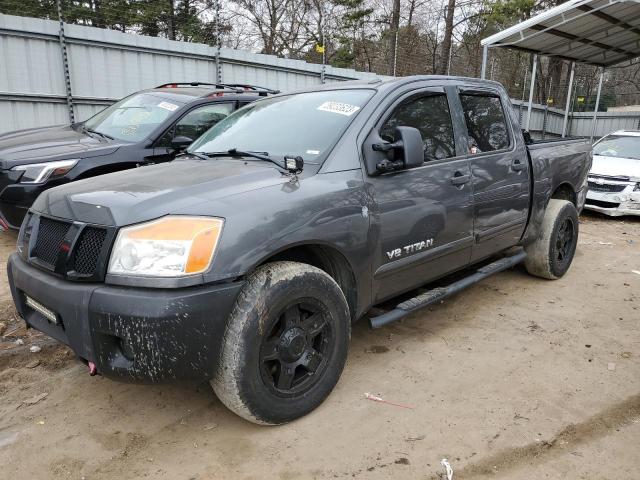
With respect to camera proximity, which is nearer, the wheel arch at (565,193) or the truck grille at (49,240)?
the truck grille at (49,240)

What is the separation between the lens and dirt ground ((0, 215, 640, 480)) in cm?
233

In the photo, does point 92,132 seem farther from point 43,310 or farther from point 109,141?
point 43,310

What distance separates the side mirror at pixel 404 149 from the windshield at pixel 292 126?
0.30 meters

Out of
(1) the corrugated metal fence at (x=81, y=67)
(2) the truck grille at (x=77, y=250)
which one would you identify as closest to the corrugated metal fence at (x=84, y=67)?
(1) the corrugated metal fence at (x=81, y=67)

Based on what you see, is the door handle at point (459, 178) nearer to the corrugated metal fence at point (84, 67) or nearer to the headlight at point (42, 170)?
the headlight at point (42, 170)

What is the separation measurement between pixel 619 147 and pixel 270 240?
952 centimetres

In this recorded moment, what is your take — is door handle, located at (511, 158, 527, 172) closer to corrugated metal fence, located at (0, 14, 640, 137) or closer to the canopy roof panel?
the canopy roof panel

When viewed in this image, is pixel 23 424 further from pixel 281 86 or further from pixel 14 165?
pixel 281 86

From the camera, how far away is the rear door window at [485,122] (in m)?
3.87

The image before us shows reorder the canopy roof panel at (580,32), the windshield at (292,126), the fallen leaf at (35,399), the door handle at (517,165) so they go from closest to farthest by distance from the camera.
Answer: the fallen leaf at (35,399) < the windshield at (292,126) < the door handle at (517,165) < the canopy roof panel at (580,32)

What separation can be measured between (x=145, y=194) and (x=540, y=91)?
25218 millimetres

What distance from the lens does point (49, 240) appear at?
8.16ft

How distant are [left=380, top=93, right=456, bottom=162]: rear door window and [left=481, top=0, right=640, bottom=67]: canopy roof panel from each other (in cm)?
739

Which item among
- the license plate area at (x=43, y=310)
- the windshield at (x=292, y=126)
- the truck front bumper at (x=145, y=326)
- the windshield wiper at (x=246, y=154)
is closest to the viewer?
the truck front bumper at (x=145, y=326)
